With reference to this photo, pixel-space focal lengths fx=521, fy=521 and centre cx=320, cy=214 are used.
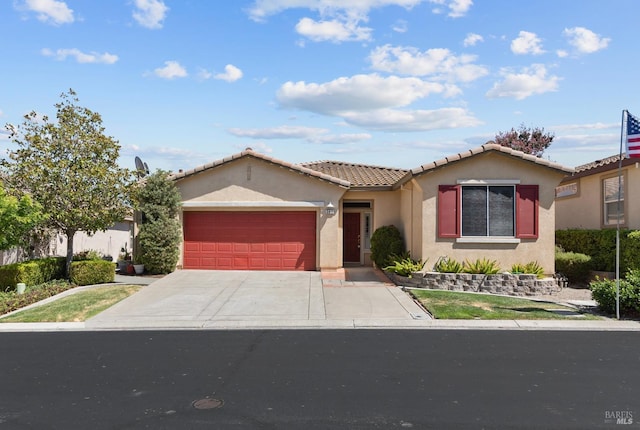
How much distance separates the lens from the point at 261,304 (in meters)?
12.9

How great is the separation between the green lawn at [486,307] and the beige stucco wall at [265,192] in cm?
486

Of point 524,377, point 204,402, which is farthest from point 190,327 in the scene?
point 524,377

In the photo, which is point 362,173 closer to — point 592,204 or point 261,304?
point 592,204

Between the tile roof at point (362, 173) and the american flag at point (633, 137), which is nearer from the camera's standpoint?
the american flag at point (633, 137)

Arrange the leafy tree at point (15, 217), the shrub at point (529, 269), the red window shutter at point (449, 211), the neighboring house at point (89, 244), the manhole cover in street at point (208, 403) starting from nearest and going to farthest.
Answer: the manhole cover in street at point (208, 403) → the leafy tree at point (15, 217) → the shrub at point (529, 269) → the red window shutter at point (449, 211) → the neighboring house at point (89, 244)

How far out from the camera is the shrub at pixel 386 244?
18.2 metres

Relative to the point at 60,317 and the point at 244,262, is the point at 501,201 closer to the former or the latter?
the point at 244,262

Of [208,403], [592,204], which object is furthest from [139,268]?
[592,204]

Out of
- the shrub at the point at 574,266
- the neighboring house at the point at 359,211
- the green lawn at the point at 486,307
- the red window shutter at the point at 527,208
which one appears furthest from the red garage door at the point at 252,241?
the shrub at the point at 574,266

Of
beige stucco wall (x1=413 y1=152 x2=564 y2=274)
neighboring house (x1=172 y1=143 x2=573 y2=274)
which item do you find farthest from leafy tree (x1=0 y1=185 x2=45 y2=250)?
beige stucco wall (x1=413 y1=152 x2=564 y2=274)

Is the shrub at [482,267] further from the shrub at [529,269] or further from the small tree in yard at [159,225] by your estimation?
the small tree in yard at [159,225]

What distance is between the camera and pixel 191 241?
741 inches

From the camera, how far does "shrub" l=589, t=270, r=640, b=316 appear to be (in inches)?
451

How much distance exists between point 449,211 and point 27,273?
12.6m
